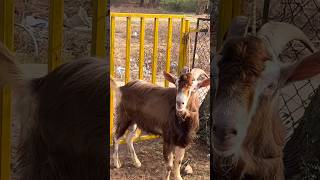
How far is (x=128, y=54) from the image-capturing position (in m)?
2.71

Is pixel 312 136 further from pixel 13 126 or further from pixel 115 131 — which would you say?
pixel 13 126

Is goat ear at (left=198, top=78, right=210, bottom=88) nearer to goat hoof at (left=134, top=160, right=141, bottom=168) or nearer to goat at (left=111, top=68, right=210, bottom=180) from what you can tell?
goat at (left=111, top=68, right=210, bottom=180)

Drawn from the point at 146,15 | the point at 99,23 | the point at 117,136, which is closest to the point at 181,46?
the point at 146,15

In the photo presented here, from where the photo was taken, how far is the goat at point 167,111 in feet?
8.97

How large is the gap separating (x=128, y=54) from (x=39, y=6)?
0.51 m

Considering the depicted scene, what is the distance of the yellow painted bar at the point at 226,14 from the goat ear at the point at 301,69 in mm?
413

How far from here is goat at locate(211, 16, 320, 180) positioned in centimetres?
295

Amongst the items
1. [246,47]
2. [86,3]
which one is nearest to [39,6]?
[86,3]

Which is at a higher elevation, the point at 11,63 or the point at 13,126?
the point at 11,63

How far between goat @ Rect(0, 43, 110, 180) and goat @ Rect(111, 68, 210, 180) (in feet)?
0.60

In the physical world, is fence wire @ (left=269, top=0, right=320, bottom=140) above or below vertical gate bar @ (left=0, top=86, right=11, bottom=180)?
above

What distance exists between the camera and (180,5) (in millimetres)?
2746

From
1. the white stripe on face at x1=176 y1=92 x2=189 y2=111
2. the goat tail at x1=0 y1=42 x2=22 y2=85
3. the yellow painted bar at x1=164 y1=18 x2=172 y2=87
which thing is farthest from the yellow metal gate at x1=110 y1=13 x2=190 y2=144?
the goat tail at x1=0 y1=42 x2=22 y2=85

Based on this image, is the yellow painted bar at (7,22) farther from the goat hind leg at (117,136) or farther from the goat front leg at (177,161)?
the goat front leg at (177,161)
